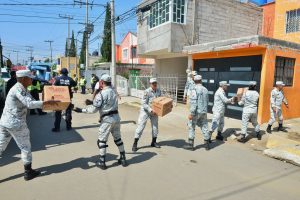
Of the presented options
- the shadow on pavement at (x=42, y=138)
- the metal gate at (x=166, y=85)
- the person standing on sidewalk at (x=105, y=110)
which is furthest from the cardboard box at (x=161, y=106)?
the metal gate at (x=166, y=85)

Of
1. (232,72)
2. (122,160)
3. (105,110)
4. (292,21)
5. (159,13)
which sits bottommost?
(122,160)

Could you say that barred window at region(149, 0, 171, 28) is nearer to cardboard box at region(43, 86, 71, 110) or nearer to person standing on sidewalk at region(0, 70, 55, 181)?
cardboard box at region(43, 86, 71, 110)

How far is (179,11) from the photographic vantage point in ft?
48.6

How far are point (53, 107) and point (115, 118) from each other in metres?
1.16

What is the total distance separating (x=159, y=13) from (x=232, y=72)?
644 centimetres

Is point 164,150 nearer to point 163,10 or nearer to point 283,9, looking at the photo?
point 163,10

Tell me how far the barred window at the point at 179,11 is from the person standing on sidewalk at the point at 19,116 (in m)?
11.4

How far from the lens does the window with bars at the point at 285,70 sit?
10641 millimetres

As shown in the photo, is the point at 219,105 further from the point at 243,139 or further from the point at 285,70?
the point at 285,70

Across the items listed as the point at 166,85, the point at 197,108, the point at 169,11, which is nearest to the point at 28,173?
the point at 197,108

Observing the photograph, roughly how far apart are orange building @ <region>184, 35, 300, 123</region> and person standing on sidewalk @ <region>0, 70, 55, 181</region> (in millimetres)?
8060

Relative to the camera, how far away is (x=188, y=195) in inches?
164

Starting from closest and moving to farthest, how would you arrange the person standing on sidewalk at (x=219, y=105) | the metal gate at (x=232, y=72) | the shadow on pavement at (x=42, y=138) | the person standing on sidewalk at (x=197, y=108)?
1. the shadow on pavement at (x=42, y=138)
2. the person standing on sidewalk at (x=197, y=108)
3. the person standing on sidewalk at (x=219, y=105)
4. the metal gate at (x=232, y=72)

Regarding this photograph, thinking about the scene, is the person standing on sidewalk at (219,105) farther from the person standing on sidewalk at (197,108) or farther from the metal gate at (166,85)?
the metal gate at (166,85)
